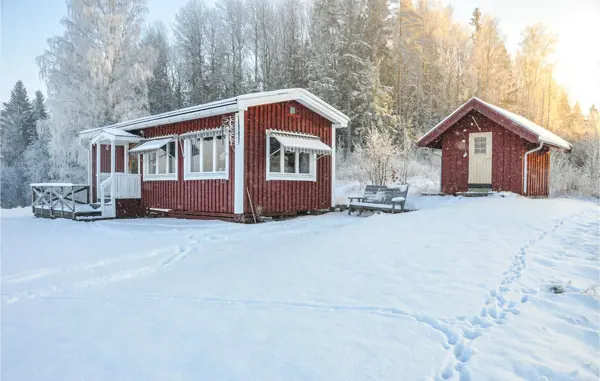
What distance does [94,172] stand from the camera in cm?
1520

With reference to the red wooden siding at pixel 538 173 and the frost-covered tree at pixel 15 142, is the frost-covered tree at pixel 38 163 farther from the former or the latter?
the red wooden siding at pixel 538 173

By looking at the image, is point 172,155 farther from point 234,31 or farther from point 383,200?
point 234,31

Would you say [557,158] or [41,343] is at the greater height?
[557,158]

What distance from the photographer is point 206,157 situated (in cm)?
1109

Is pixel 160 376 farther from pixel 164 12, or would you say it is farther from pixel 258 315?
pixel 164 12

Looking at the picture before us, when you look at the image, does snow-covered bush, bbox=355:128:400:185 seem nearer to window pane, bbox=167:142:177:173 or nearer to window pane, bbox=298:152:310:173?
window pane, bbox=298:152:310:173

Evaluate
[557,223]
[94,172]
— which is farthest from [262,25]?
[557,223]

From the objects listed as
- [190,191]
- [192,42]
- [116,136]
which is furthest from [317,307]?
[192,42]

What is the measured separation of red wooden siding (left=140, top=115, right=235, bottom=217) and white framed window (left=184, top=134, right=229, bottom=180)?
0.54ft

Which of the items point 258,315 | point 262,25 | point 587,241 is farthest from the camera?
point 262,25

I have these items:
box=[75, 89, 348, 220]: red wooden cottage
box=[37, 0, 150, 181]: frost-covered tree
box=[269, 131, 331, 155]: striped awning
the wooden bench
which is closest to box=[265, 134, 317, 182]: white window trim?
box=[75, 89, 348, 220]: red wooden cottage

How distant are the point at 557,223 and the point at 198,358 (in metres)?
7.62

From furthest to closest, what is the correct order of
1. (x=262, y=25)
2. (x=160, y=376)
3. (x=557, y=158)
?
(x=262, y=25) → (x=557, y=158) → (x=160, y=376)

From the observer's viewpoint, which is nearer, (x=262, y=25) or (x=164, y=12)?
(x=164, y=12)
